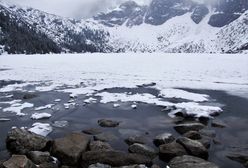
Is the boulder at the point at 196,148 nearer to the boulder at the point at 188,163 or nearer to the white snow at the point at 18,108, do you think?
the boulder at the point at 188,163

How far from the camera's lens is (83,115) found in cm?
1855

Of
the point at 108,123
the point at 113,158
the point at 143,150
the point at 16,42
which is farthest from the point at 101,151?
the point at 16,42

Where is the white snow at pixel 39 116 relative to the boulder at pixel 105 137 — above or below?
below

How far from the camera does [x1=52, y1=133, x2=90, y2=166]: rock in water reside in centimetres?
1186

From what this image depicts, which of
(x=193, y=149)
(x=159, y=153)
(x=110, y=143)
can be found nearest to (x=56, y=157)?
(x=110, y=143)

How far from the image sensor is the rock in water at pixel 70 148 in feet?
38.9

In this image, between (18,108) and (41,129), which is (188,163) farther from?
(18,108)

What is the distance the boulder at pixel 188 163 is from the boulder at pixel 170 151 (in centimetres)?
66

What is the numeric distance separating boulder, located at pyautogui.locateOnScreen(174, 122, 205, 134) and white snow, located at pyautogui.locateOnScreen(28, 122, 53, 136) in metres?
5.99

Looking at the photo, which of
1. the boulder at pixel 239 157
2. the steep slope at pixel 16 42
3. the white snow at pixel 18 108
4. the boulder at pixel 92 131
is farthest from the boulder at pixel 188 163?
the steep slope at pixel 16 42

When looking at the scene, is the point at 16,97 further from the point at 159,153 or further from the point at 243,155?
the point at 243,155

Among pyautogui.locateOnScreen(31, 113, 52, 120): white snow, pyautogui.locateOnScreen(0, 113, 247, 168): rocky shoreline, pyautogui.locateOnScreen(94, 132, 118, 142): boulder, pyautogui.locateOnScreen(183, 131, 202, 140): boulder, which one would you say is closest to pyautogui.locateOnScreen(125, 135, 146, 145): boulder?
pyautogui.locateOnScreen(0, 113, 247, 168): rocky shoreline

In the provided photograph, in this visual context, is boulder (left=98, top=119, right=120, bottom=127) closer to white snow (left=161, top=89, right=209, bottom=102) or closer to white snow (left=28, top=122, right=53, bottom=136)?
white snow (left=28, top=122, right=53, bottom=136)

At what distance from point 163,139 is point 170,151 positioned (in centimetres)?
136
